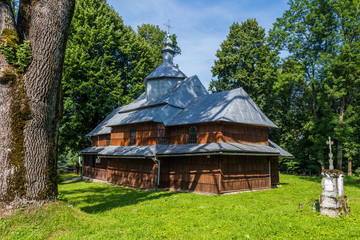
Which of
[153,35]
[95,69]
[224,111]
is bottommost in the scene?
[224,111]

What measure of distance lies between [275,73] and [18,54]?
2724 cm

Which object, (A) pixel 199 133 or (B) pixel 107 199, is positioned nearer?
(B) pixel 107 199

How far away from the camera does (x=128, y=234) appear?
655 centimetres

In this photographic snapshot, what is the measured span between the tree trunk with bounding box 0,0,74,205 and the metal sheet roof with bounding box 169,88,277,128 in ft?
33.2

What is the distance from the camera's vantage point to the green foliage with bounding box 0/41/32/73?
623 centimetres

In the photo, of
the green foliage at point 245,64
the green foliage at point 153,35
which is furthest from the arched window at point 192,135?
the green foliage at point 153,35

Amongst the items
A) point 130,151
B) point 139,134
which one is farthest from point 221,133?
point 130,151

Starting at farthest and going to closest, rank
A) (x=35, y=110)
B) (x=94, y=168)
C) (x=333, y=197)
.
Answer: (x=94, y=168) < (x=333, y=197) < (x=35, y=110)

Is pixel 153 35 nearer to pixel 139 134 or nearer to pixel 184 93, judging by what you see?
pixel 184 93

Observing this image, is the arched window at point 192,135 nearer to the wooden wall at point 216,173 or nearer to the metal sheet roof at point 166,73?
the wooden wall at point 216,173

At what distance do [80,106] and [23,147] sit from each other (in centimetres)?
2232

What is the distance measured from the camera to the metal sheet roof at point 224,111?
51.9 ft

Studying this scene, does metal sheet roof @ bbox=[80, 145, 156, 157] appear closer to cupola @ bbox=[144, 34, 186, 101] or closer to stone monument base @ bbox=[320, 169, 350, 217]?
cupola @ bbox=[144, 34, 186, 101]

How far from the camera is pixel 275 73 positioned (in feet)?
92.9
